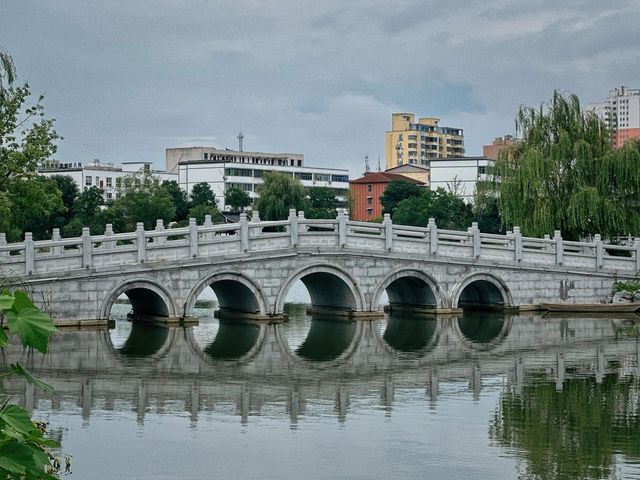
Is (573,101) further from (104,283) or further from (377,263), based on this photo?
(104,283)

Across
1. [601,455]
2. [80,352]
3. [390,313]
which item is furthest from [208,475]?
[390,313]

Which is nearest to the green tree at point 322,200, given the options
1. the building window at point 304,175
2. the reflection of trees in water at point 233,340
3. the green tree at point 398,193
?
the green tree at point 398,193

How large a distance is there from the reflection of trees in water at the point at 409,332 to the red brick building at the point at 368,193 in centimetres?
6327

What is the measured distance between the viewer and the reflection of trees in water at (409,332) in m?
23.6

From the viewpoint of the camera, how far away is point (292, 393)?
57.6 ft

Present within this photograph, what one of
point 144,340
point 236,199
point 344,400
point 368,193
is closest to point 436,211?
point 236,199

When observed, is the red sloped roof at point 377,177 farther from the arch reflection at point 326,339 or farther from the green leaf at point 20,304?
the green leaf at point 20,304

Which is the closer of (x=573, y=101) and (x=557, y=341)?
(x=557, y=341)

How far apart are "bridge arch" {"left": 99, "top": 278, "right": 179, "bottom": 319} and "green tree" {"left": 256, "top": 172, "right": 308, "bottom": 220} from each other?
40.1 m

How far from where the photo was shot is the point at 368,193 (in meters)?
93.9

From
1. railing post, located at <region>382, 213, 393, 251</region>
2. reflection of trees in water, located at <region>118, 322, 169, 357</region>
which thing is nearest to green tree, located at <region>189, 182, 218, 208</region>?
railing post, located at <region>382, 213, 393, 251</region>

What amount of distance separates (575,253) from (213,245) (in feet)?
34.1

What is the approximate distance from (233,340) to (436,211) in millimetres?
46194

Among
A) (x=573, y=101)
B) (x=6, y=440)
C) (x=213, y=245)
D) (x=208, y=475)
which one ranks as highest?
(x=573, y=101)
